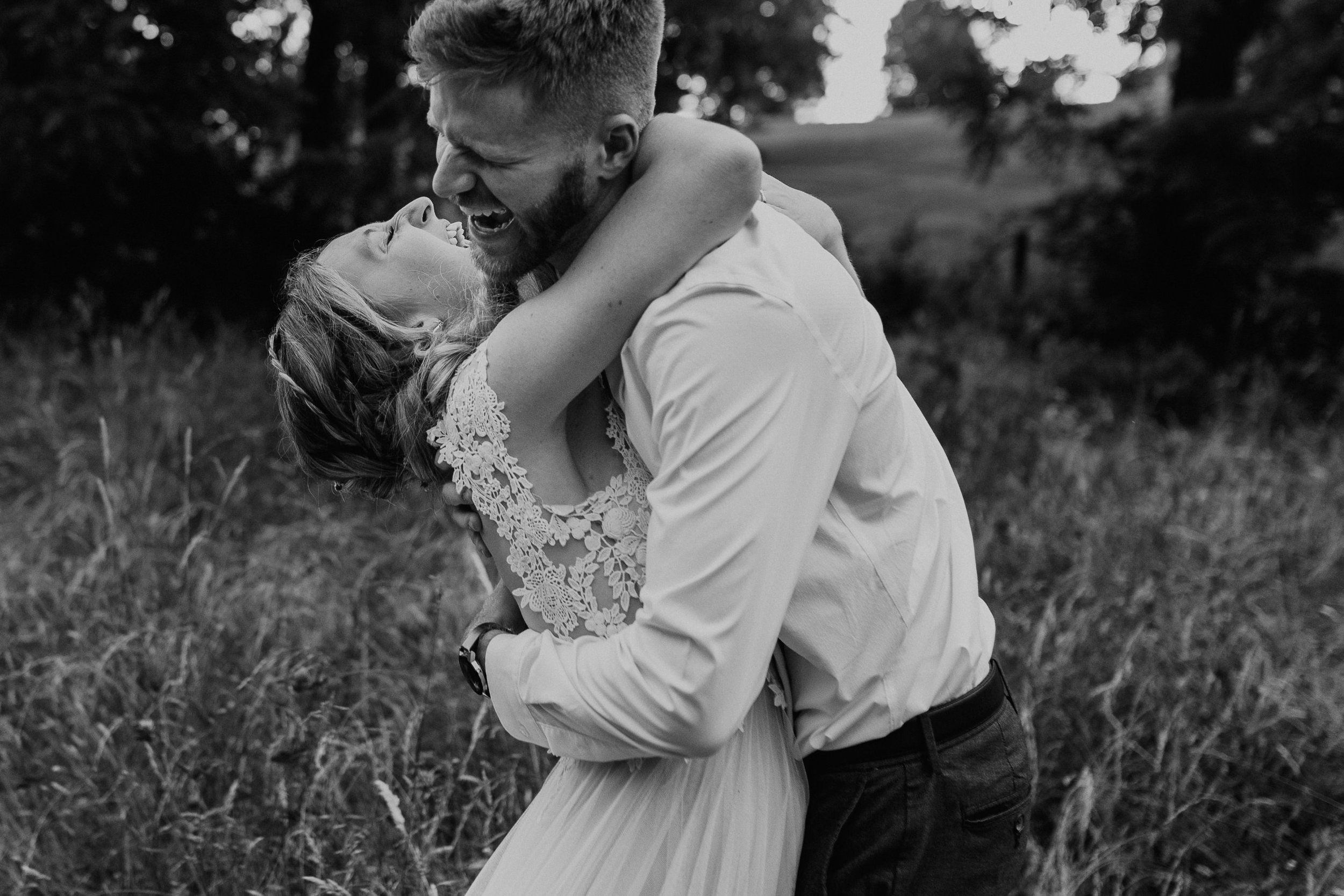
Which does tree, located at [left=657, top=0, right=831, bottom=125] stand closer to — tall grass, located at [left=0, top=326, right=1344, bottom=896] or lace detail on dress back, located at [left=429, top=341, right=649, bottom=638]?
tall grass, located at [left=0, top=326, right=1344, bottom=896]

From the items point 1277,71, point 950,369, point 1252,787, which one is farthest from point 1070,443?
point 1277,71

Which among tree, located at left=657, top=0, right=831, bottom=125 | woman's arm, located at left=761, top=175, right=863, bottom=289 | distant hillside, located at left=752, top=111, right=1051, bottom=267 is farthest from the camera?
distant hillside, located at left=752, top=111, right=1051, bottom=267

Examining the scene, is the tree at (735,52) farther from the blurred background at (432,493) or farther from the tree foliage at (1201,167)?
the tree foliage at (1201,167)

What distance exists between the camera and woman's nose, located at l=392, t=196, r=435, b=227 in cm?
204

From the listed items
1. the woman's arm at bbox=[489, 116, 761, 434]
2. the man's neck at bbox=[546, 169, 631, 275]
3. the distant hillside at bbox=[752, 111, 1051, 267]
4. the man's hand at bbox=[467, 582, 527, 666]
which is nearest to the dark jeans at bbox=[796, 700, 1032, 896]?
the man's hand at bbox=[467, 582, 527, 666]

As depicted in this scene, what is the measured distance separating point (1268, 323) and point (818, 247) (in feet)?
27.9

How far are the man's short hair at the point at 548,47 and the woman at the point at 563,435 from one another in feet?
0.37

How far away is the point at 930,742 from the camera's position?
1609 millimetres

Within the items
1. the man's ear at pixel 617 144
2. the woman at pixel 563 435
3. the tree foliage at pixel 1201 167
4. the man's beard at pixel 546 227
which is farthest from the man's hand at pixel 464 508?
the tree foliage at pixel 1201 167

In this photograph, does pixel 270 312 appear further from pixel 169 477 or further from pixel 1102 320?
pixel 1102 320

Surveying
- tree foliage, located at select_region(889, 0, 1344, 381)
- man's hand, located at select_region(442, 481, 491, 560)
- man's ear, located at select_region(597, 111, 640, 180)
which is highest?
man's ear, located at select_region(597, 111, 640, 180)

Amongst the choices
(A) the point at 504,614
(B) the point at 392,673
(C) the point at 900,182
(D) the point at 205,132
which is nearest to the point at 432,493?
(A) the point at 504,614

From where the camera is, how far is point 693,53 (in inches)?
376

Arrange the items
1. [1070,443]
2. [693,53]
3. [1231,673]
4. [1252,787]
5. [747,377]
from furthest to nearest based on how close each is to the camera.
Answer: [693,53] → [1070,443] → [1231,673] → [1252,787] → [747,377]
